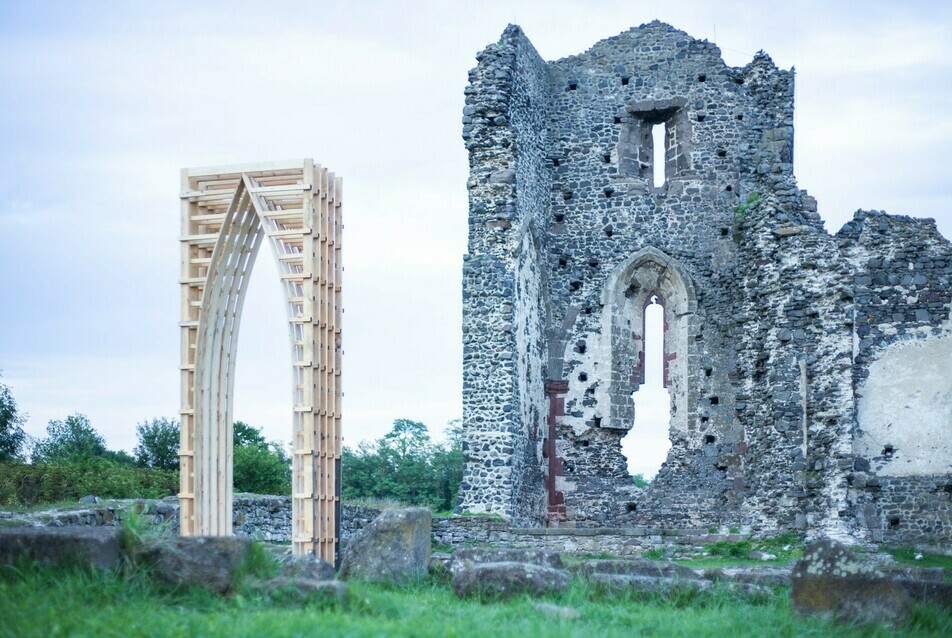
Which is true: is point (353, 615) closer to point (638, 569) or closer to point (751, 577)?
point (638, 569)

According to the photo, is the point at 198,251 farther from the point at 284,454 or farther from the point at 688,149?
the point at 284,454

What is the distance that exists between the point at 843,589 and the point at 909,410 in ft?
43.3

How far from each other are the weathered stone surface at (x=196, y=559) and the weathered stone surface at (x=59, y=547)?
246 millimetres

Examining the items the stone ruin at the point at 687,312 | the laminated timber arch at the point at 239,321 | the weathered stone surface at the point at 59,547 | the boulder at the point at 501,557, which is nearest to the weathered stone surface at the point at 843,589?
the boulder at the point at 501,557

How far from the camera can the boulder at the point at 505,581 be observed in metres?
11.2

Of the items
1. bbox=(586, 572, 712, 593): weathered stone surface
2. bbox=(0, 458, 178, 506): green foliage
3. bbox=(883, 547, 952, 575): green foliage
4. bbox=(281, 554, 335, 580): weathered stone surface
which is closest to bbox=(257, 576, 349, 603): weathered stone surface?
bbox=(281, 554, 335, 580): weathered stone surface

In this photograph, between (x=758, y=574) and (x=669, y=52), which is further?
(x=669, y=52)

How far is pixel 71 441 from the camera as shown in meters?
36.0

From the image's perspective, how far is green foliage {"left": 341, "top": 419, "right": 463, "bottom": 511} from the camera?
3625 centimetres

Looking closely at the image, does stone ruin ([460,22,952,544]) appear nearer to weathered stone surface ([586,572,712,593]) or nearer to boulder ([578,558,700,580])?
boulder ([578,558,700,580])

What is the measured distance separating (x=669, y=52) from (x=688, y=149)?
1.99m

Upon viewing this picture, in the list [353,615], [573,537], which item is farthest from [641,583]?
[573,537]

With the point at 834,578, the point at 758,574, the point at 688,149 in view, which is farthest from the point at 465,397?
the point at 834,578

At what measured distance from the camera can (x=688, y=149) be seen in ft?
87.3
